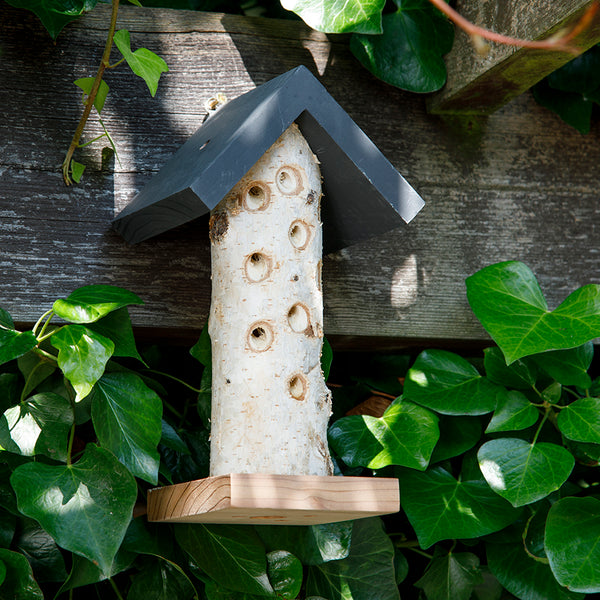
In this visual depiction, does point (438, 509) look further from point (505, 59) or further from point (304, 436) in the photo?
point (505, 59)

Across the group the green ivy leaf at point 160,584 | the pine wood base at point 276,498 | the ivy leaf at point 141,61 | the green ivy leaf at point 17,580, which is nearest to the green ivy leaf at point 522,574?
the pine wood base at point 276,498

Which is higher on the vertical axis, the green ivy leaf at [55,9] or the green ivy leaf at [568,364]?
the green ivy leaf at [55,9]

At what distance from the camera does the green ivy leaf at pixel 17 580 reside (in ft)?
3.03

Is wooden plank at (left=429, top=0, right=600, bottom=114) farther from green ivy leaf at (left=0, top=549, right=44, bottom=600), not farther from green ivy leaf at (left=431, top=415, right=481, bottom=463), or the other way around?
green ivy leaf at (left=0, top=549, right=44, bottom=600)

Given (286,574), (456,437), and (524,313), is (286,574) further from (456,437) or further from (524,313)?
(524,313)

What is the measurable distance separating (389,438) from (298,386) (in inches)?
10.0

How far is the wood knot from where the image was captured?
0.94 m

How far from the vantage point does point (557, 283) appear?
129 cm

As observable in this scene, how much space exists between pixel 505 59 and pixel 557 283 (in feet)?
1.46

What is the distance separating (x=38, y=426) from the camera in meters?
0.93

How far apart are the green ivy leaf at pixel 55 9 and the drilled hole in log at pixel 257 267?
1.58 feet

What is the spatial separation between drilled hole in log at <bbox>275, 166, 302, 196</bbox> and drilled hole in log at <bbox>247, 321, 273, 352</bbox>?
193 millimetres

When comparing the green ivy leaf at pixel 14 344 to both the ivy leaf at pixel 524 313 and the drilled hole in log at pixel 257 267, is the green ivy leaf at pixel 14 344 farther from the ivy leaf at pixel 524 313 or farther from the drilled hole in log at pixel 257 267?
the ivy leaf at pixel 524 313

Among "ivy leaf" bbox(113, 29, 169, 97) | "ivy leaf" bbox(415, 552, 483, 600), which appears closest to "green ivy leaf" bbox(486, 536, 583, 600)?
"ivy leaf" bbox(415, 552, 483, 600)
